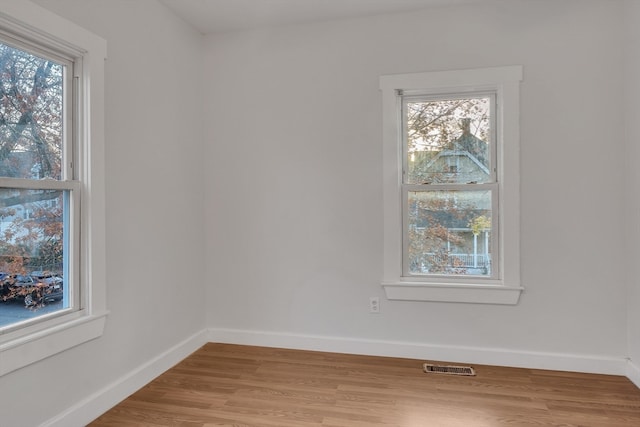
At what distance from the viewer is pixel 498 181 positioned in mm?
2846

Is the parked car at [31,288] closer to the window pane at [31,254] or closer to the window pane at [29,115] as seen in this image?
the window pane at [31,254]

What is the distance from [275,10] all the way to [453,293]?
250 cm

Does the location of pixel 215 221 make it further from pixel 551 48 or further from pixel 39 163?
pixel 551 48

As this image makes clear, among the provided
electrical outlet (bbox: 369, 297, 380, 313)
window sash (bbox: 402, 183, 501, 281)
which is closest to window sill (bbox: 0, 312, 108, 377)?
electrical outlet (bbox: 369, 297, 380, 313)

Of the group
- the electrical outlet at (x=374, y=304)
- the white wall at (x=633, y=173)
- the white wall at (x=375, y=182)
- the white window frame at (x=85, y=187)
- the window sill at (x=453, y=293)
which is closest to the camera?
the white window frame at (x=85, y=187)

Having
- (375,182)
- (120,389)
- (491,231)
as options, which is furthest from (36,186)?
(491,231)

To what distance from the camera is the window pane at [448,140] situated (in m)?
2.89

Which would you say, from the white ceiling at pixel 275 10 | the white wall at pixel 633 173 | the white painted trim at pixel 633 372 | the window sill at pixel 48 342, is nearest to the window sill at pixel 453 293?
the white wall at pixel 633 173

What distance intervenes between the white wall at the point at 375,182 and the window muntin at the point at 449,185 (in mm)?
229

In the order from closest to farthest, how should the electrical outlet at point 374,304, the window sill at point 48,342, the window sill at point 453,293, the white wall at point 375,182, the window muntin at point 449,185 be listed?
the window sill at point 48,342 < the white wall at point 375,182 < the window sill at point 453,293 < the window muntin at point 449,185 < the electrical outlet at point 374,304

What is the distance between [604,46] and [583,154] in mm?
741

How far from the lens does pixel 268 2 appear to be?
9.05 feet

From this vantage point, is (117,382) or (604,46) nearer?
(117,382)

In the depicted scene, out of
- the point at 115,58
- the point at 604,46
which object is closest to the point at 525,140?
the point at 604,46
